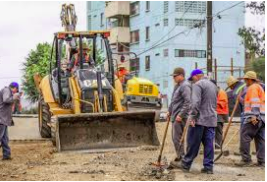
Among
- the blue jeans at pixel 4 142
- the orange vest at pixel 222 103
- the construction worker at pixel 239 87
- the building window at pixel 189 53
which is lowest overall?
the blue jeans at pixel 4 142

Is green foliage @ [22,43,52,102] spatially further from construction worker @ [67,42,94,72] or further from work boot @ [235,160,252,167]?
work boot @ [235,160,252,167]

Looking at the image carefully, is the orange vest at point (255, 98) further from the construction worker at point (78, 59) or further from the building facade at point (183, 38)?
the building facade at point (183, 38)

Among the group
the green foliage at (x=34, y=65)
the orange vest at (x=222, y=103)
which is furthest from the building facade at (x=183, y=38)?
the orange vest at (x=222, y=103)

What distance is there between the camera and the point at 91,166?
10.6 metres

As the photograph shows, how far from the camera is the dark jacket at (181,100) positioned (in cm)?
1053

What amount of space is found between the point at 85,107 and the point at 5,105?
2.68 meters

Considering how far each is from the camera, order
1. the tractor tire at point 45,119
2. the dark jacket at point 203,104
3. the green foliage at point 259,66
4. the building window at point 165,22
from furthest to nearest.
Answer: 1. the building window at point 165,22
2. the green foliage at point 259,66
3. the tractor tire at point 45,119
4. the dark jacket at point 203,104

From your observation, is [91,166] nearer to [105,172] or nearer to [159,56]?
[105,172]

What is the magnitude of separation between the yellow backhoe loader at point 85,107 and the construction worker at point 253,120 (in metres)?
3.01

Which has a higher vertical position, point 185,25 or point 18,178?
point 185,25

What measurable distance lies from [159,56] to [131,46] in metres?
5.07

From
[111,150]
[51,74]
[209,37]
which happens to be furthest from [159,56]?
[111,150]

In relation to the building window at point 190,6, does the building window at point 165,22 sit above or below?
below

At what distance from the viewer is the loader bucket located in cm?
1309
